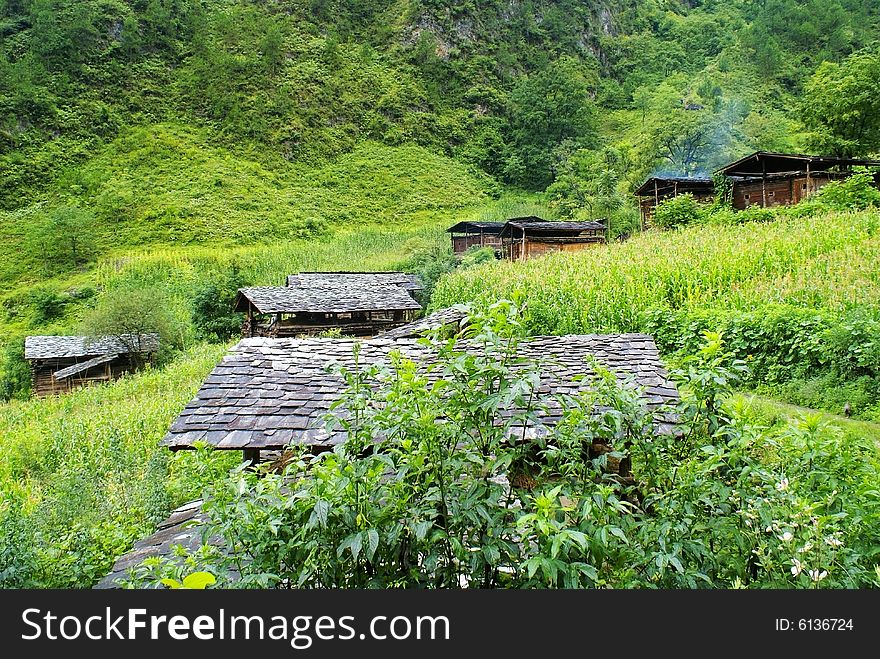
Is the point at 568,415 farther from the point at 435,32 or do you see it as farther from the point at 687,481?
the point at 435,32

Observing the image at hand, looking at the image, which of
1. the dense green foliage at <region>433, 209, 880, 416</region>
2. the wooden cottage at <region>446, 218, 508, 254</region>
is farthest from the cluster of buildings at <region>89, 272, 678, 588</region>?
the wooden cottage at <region>446, 218, 508, 254</region>

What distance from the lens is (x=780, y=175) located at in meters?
25.5

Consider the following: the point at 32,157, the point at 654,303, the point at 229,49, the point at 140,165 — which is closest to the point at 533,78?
the point at 229,49

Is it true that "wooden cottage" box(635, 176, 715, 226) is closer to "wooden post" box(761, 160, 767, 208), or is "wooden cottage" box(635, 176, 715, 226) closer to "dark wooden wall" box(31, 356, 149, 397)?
"wooden post" box(761, 160, 767, 208)

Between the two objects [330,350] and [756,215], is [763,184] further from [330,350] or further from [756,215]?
[330,350]

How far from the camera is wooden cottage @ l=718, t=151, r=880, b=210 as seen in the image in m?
24.0

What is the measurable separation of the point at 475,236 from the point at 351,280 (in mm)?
15282

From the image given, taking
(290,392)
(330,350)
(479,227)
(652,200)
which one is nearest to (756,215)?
(652,200)

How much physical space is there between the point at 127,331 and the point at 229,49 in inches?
2189

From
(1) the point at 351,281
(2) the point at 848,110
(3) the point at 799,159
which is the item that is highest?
(2) the point at 848,110

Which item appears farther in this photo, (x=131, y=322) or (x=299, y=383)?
(x=131, y=322)

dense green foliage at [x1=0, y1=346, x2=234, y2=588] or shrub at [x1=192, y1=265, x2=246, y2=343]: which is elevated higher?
shrub at [x1=192, y1=265, x2=246, y2=343]

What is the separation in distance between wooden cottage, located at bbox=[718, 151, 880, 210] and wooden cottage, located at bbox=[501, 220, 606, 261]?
24.2ft

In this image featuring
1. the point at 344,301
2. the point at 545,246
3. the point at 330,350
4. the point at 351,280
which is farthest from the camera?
the point at 545,246
